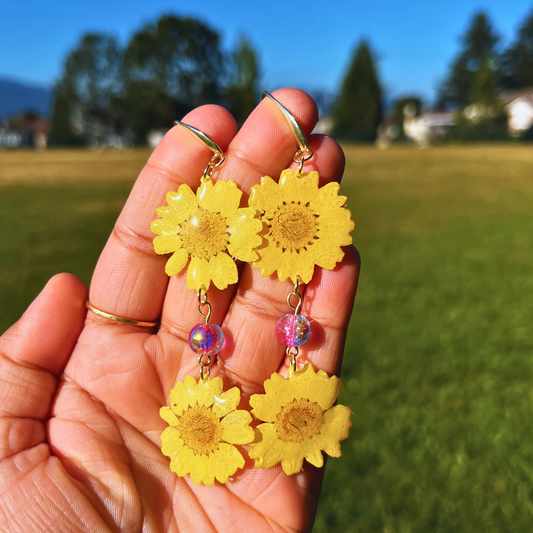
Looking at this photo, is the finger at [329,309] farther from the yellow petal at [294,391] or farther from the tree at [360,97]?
the tree at [360,97]

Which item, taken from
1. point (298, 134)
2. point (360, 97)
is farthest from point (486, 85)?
point (298, 134)

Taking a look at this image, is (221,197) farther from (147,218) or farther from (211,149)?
(147,218)

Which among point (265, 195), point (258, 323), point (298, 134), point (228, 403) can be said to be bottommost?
point (228, 403)

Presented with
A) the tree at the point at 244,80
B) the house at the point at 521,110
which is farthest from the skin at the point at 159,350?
the house at the point at 521,110

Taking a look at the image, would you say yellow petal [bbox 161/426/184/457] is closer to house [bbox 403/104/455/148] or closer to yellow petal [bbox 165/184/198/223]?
yellow petal [bbox 165/184/198/223]

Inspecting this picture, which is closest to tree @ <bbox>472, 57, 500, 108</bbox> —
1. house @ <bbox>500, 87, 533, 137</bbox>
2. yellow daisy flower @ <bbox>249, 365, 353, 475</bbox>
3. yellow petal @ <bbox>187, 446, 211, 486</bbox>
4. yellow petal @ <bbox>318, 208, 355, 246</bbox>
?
house @ <bbox>500, 87, 533, 137</bbox>

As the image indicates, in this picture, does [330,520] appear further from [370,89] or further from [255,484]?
[370,89]
